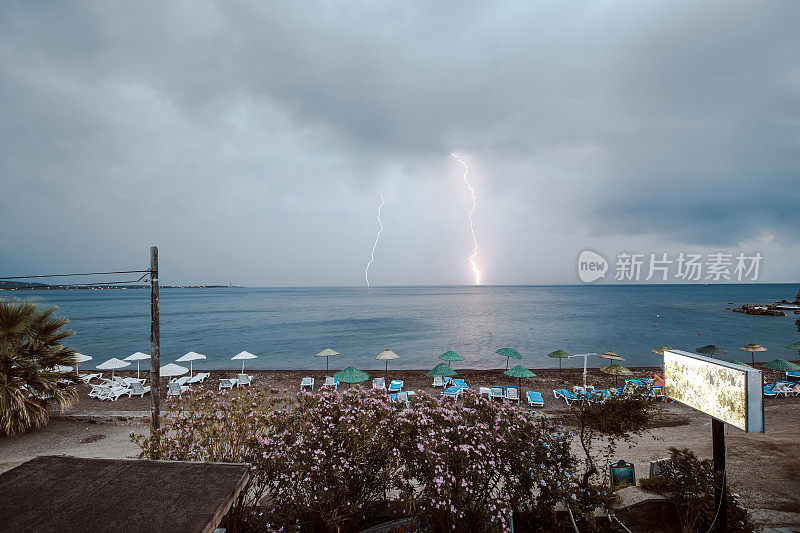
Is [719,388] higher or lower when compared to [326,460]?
higher

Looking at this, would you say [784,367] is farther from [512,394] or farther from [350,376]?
[350,376]

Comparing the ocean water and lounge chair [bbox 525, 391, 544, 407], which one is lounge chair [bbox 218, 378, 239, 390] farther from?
lounge chair [bbox 525, 391, 544, 407]

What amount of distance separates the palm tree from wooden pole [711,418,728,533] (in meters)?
15.8

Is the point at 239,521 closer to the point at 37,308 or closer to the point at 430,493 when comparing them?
the point at 430,493

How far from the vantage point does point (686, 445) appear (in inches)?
423

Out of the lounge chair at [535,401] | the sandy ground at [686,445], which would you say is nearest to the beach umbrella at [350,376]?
the sandy ground at [686,445]

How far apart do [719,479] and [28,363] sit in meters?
16.2

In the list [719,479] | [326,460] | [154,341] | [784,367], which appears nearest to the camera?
[326,460]

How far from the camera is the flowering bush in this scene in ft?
15.8

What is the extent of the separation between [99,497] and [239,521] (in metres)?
2.72

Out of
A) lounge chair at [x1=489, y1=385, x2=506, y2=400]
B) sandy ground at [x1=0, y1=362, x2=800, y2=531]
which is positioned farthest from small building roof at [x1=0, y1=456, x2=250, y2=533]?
lounge chair at [x1=489, y1=385, x2=506, y2=400]

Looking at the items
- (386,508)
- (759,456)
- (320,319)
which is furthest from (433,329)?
(386,508)

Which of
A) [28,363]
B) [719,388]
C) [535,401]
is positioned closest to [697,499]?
[719,388]

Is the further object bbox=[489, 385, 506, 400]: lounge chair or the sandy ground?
bbox=[489, 385, 506, 400]: lounge chair
